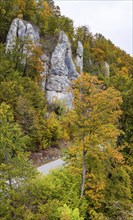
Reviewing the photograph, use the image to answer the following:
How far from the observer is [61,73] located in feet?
120

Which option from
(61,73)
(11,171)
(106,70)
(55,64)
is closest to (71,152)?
(11,171)

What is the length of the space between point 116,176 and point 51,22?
2743 centimetres

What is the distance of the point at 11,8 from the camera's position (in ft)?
118

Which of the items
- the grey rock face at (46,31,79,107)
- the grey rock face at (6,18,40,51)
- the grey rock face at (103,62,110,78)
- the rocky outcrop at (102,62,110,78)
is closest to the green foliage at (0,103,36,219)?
the grey rock face at (46,31,79,107)

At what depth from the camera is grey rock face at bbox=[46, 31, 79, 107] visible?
3516cm

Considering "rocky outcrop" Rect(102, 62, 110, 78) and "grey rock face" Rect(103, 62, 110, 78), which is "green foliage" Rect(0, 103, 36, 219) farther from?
"grey rock face" Rect(103, 62, 110, 78)

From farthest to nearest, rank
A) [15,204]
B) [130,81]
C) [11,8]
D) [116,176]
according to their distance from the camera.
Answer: [11,8] < [130,81] < [116,176] < [15,204]

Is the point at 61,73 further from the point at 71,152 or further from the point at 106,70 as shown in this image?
the point at 106,70

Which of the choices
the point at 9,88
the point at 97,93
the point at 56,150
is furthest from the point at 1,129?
the point at 56,150

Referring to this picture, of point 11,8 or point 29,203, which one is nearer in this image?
point 29,203

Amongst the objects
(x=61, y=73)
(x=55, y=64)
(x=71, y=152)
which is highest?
(x=55, y=64)

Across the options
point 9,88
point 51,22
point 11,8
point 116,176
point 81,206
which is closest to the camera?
point 81,206

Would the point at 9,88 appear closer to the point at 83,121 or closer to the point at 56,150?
the point at 56,150

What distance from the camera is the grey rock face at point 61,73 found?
35.2m
